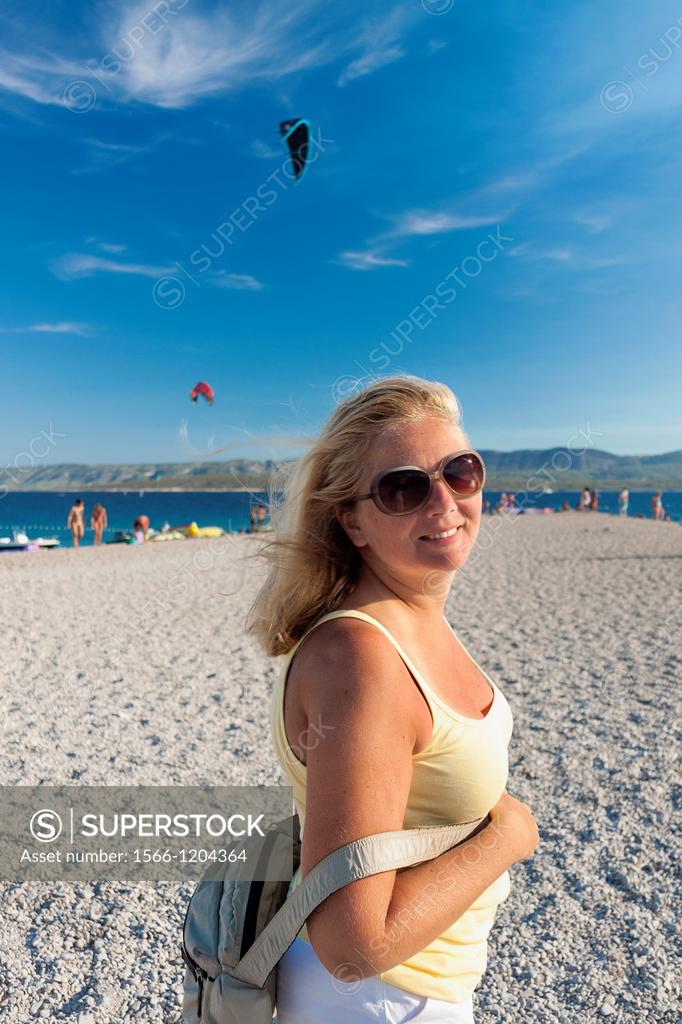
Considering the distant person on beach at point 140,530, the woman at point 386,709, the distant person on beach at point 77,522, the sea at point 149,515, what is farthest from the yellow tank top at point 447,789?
the distant person on beach at point 140,530

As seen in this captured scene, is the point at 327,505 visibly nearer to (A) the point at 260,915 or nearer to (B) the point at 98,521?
(A) the point at 260,915

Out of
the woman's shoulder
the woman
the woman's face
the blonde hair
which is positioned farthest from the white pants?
the woman's face

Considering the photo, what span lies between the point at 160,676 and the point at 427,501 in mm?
7451

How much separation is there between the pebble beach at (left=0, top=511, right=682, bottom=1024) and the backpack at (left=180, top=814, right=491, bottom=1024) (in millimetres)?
854

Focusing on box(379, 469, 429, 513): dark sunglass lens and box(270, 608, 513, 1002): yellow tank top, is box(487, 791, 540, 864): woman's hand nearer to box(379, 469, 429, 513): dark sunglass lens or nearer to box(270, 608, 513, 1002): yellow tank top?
box(270, 608, 513, 1002): yellow tank top

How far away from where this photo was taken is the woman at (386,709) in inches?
48.3

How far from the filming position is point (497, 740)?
59.6 inches

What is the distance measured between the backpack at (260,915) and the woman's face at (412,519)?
1.81ft

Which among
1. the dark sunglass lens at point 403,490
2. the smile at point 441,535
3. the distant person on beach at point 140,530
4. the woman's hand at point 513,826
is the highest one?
the dark sunglass lens at point 403,490

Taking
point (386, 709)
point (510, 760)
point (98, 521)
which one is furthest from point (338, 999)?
point (98, 521)

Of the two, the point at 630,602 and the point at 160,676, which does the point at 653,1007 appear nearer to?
the point at 160,676

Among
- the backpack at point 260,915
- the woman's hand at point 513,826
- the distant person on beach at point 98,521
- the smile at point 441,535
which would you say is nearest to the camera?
the backpack at point 260,915

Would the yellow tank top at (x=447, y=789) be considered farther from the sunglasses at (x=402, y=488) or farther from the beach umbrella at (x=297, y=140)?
the beach umbrella at (x=297, y=140)

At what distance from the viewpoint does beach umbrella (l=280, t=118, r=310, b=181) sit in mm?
13639
